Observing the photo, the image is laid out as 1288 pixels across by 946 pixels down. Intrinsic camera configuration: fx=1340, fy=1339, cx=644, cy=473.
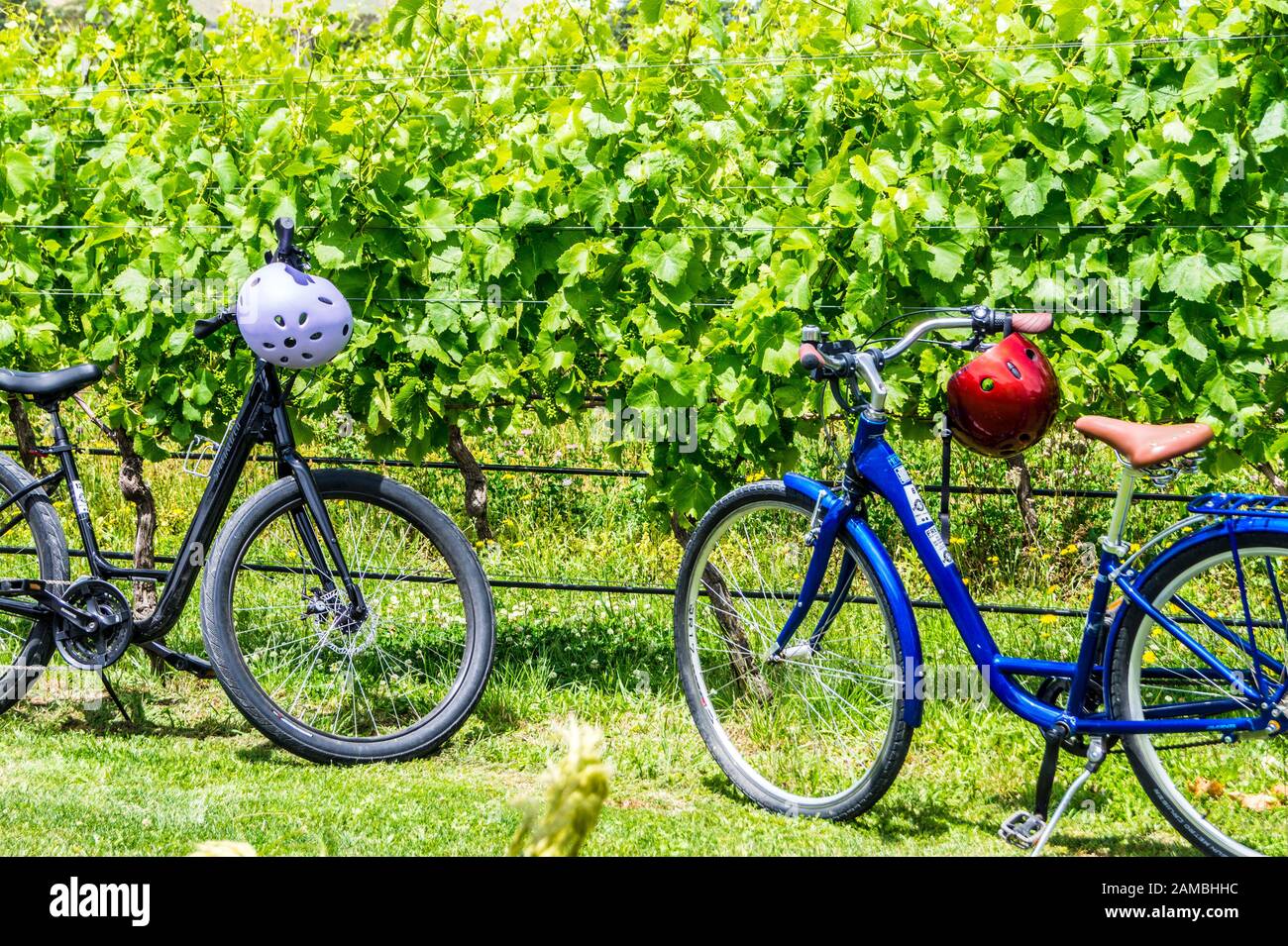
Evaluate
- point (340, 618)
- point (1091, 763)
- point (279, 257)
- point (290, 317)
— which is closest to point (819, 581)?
point (1091, 763)

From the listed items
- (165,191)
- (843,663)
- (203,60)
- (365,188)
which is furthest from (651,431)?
(203,60)

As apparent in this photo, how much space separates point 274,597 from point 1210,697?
2768 millimetres

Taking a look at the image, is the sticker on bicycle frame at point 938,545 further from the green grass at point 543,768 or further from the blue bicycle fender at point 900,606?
the green grass at point 543,768

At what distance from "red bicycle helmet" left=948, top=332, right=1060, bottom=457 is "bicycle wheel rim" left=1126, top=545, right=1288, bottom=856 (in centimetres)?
50

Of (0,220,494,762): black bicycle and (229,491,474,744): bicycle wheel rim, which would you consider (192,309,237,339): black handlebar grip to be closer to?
(0,220,494,762): black bicycle

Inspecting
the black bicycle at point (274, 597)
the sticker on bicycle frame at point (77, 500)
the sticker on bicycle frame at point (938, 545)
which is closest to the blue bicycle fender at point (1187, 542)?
the sticker on bicycle frame at point (938, 545)

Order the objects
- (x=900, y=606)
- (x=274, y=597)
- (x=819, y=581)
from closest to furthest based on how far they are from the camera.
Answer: (x=900, y=606) < (x=819, y=581) < (x=274, y=597)

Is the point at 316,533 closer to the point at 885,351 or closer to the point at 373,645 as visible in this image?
the point at 373,645

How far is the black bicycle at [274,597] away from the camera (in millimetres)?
3725

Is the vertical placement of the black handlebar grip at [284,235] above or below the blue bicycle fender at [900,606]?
above

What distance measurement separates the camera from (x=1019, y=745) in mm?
3721

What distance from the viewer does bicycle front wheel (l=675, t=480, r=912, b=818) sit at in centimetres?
353

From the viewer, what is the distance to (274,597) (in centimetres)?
429
